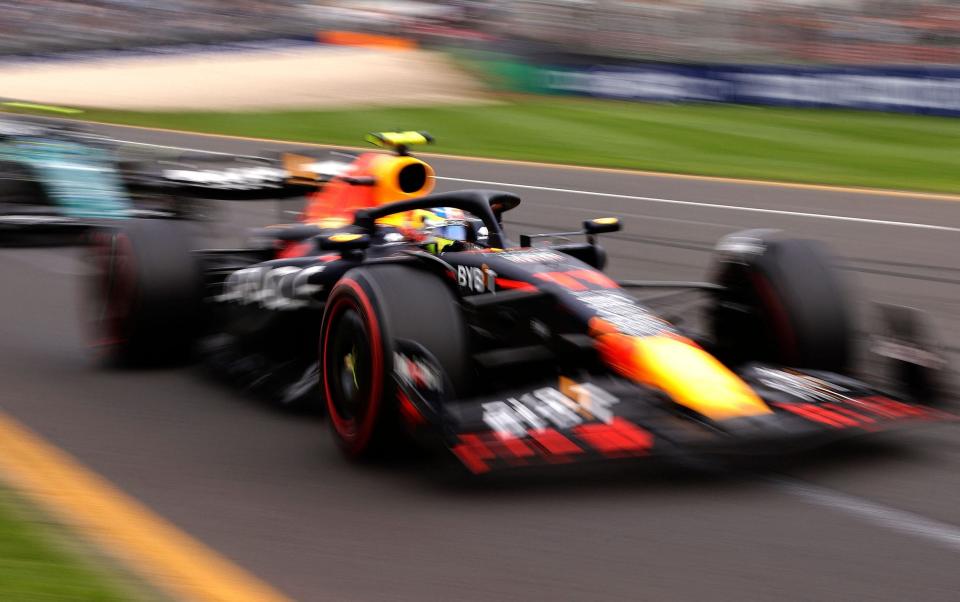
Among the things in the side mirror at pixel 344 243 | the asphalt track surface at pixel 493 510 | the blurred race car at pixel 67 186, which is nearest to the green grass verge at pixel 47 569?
the asphalt track surface at pixel 493 510

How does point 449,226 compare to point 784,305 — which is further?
point 449,226

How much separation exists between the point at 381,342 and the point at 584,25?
2118 centimetres

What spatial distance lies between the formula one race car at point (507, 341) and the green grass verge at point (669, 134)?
1027 cm

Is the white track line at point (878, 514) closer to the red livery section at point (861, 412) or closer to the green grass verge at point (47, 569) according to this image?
the red livery section at point (861, 412)

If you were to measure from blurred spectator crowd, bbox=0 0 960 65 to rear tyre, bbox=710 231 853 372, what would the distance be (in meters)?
16.3

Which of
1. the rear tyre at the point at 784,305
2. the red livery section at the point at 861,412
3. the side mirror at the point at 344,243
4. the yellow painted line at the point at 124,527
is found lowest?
the yellow painted line at the point at 124,527

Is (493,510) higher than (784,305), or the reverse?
(784,305)

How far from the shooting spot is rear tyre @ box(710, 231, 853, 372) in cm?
552

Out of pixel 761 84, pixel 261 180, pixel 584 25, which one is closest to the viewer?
pixel 261 180

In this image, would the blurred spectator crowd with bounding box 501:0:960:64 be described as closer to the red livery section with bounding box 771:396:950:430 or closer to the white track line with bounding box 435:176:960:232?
the white track line with bounding box 435:176:960:232

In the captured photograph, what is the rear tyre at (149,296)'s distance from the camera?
271 inches

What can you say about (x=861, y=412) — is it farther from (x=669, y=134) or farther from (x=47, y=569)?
(x=669, y=134)

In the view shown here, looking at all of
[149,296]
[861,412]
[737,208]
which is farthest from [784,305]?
[737,208]

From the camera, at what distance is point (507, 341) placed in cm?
543
